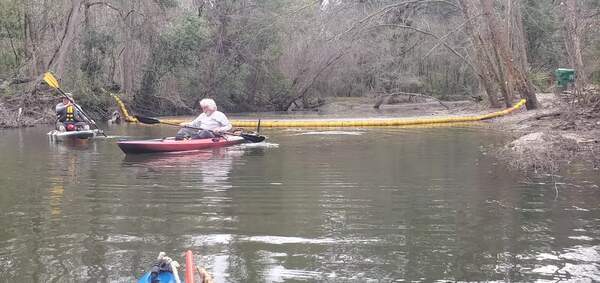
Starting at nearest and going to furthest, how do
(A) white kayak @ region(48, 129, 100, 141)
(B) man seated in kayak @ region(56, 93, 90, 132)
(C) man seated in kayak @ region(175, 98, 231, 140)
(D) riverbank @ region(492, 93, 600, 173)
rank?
1. (D) riverbank @ region(492, 93, 600, 173)
2. (C) man seated in kayak @ region(175, 98, 231, 140)
3. (A) white kayak @ region(48, 129, 100, 141)
4. (B) man seated in kayak @ region(56, 93, 90, 132)

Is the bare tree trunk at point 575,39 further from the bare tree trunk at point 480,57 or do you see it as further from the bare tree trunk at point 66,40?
the bare tree trunk at point 66,40

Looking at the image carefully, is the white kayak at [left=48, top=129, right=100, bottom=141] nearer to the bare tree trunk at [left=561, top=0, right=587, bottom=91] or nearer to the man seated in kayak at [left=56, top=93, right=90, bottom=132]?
the man seated in kayak at [left=56, top=93, right=90, bottom=132]

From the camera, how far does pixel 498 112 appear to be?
2375cm

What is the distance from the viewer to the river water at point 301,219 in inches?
207

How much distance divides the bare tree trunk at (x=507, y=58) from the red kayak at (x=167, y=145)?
11098mm

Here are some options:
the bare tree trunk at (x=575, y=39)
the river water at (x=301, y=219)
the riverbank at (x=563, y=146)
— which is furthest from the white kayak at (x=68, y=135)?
the bare tree trunk at (x=575, y=39)

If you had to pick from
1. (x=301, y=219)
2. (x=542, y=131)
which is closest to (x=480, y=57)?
(x=542, y=131)

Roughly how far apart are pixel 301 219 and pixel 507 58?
56.9 feet

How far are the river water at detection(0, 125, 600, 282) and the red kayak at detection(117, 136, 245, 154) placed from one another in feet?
0.95

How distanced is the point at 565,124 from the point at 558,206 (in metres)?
7.24

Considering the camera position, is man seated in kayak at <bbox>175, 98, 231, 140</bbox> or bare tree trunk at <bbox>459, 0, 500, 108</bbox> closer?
man seated in kayak at <bbox>175, 98, 231, 140</bbox>

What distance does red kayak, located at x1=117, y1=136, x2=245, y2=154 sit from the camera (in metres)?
13.0

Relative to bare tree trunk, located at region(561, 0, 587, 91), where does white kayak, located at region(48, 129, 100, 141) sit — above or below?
below

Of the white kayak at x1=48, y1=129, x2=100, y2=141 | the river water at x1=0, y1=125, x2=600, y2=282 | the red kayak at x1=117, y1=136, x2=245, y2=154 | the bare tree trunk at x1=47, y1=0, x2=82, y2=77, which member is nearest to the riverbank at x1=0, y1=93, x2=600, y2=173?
the river water at x1=0, y1=125, x2=600, y2=282
